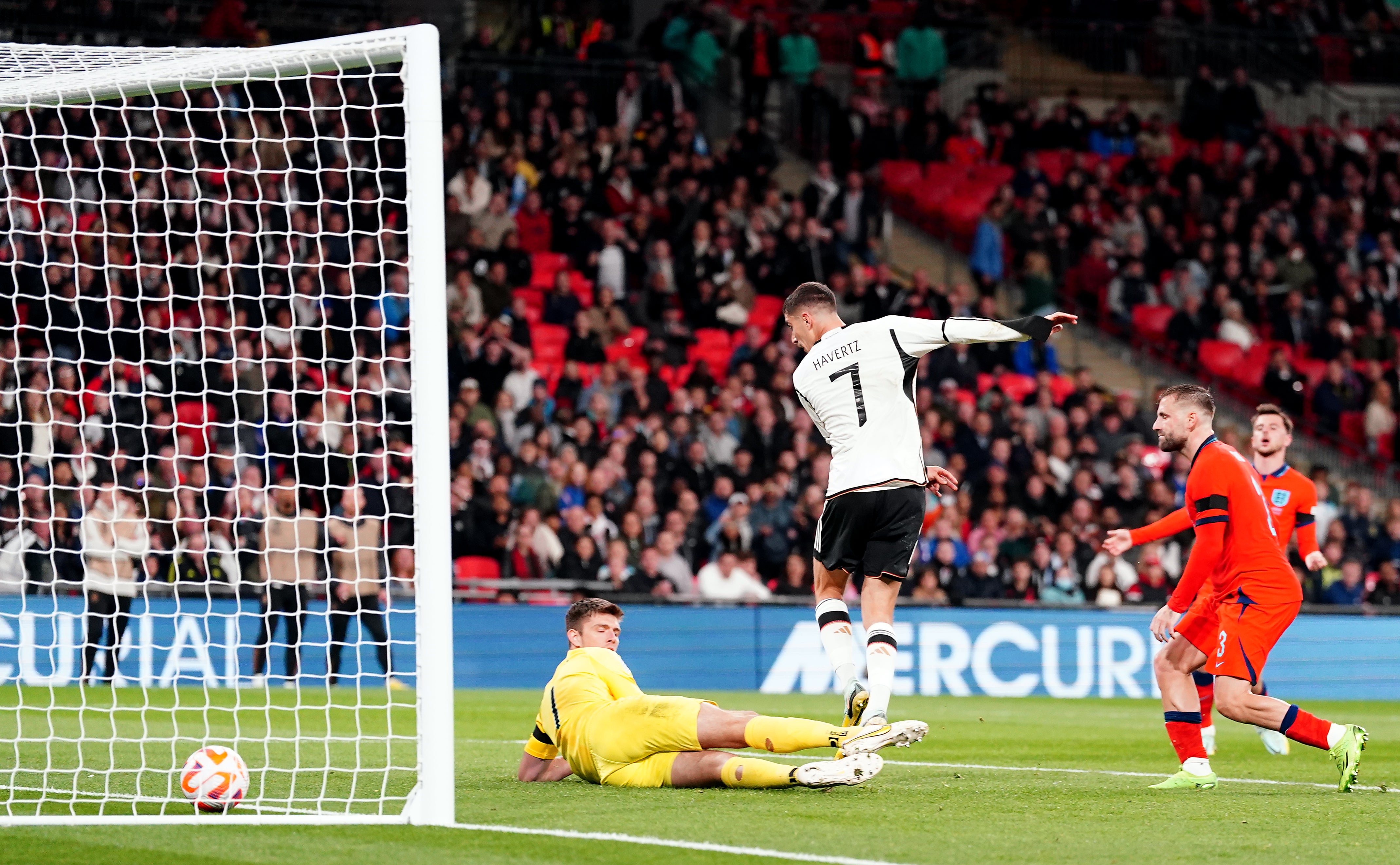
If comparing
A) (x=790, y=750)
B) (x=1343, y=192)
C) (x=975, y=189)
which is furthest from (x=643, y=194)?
(x=790, y=750)

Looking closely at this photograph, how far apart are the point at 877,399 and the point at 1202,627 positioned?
188 centimetres

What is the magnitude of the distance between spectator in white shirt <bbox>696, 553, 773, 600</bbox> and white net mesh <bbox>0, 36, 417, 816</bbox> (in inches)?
117

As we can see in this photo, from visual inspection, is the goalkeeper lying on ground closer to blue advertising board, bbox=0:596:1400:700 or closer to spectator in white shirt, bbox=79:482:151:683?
spectator in white shirt, bbox=79:482:151:683

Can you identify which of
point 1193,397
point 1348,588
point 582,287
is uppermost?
point 582,287

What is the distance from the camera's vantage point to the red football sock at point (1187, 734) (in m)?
8.30

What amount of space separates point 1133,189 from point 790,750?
61.7ft

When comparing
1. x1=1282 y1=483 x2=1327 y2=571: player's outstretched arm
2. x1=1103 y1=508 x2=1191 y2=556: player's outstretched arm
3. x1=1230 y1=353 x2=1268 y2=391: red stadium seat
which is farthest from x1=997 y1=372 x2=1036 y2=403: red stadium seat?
x1=1103 y1=508 x2=1191 y2=556: player's outstretched arm

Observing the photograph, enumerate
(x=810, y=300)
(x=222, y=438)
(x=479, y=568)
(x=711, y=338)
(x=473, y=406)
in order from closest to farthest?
(x=810, y=300) < (x=222, y=438) < (x=479, y=568) < (x=473, y=406) < (x=711, y=338)

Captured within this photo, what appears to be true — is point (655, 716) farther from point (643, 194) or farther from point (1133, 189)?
point (1133, 189)

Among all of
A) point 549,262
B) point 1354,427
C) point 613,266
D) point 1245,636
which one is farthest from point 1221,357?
point 1245,636

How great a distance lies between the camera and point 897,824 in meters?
6.60

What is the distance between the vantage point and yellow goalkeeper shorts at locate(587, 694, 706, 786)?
7547mm

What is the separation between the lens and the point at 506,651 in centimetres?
1698

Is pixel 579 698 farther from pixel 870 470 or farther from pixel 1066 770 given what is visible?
pixel 1066 770
